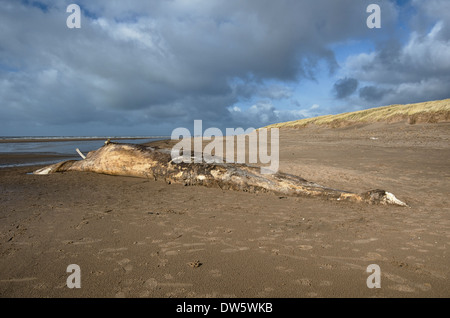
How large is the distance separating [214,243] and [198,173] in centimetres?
342

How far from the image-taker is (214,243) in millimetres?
3100

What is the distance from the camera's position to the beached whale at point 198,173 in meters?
5.21

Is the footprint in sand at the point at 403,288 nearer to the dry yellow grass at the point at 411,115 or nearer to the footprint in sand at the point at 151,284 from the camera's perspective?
the footprint in sand at the point at 151,284

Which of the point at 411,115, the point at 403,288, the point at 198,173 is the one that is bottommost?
the point at 403,288

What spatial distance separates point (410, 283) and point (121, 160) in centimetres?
718

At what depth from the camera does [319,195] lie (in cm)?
526

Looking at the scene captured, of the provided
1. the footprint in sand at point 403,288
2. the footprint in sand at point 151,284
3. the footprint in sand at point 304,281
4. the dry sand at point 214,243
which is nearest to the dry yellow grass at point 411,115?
the dry sand at point 214,243

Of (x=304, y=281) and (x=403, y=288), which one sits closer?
(x=403, y=288)

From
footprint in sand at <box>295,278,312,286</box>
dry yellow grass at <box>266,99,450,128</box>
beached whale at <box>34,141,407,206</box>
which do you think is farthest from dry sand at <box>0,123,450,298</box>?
dry yellow grass at <box>266,99,450,128</box>

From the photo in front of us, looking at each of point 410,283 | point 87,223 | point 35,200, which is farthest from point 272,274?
point 35,200

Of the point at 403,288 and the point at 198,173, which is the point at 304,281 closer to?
the point at 403,288

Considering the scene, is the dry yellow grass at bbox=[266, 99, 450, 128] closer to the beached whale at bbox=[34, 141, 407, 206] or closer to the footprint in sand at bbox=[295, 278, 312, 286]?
the beached whale at bbox=[34, 141, 407, 206]

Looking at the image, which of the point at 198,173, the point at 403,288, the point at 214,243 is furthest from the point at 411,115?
the point at 214,243
